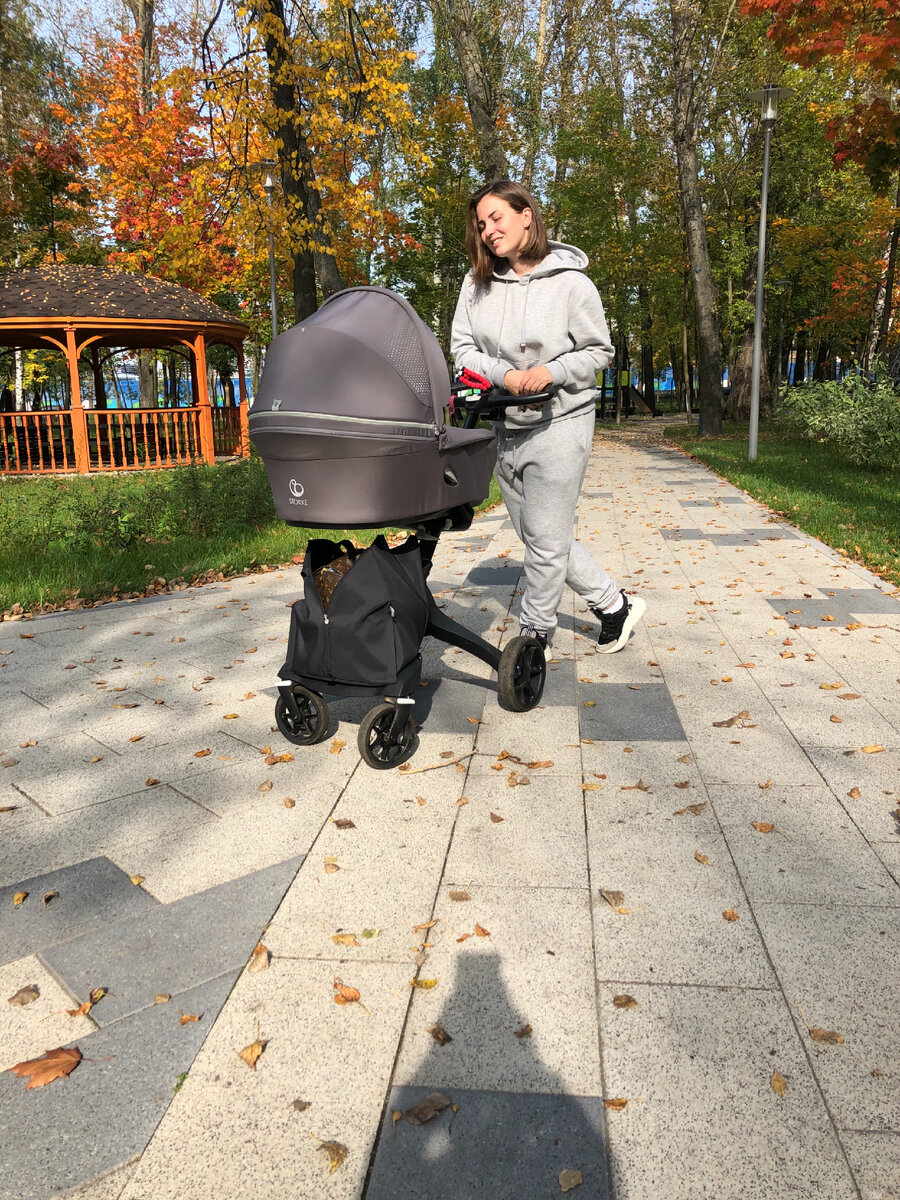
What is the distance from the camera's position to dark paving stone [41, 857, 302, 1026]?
2.20m

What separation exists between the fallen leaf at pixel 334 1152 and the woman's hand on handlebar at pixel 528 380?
2627 millimetres

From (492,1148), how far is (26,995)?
1.22 m

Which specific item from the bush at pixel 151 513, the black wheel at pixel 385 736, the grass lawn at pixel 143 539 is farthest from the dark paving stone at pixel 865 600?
the bush at pixel 151 513

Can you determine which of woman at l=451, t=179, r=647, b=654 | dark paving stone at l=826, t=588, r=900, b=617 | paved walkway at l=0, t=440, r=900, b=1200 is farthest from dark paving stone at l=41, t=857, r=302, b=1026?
dark paving stone at l=826, t=588, r=900, b=617

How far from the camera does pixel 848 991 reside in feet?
6.95

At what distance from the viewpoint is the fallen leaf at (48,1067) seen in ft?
6.26

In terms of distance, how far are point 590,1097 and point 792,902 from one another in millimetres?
968

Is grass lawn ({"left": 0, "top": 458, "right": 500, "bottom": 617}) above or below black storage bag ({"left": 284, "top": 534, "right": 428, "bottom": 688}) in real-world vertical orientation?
below

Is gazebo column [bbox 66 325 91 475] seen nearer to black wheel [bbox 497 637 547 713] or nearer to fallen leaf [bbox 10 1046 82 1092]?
black wheel [bbox 497 637 547 713]

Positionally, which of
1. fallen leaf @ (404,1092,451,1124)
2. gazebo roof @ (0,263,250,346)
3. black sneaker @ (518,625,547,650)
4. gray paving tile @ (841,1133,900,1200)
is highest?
gazebo roof @ (0,263,250,346)

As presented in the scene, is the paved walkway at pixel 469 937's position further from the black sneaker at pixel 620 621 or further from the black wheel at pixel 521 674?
the black sneaker at pixel 620 621

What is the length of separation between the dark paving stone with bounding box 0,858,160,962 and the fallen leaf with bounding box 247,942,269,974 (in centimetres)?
44

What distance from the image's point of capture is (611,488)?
42.5ft

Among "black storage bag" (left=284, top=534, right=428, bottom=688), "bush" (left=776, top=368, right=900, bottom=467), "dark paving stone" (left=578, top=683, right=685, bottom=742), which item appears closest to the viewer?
"black storage bag" (left=284, top=534, right=428, bottom=688)
